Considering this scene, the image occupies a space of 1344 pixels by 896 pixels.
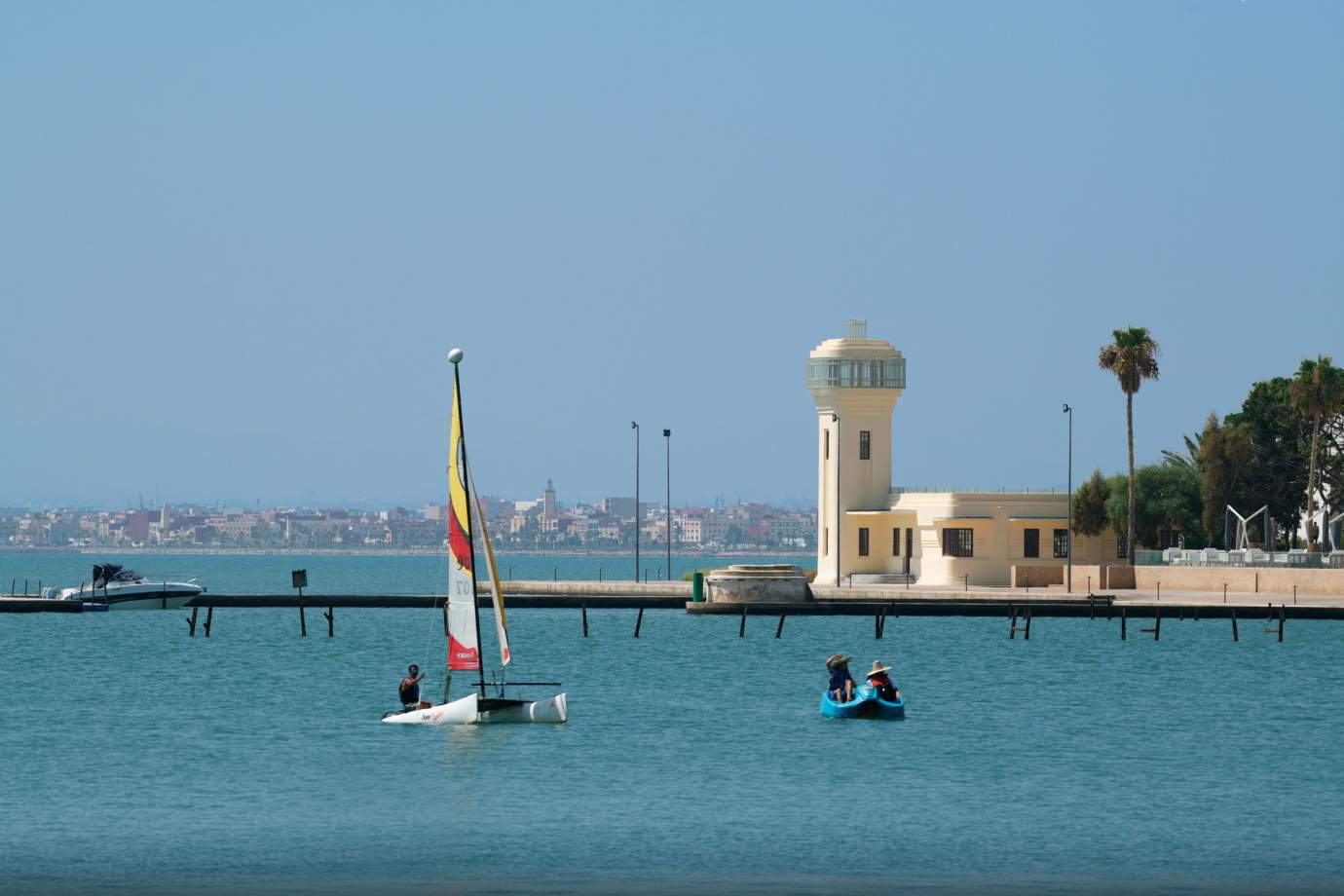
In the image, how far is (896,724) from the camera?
5944 centimetres

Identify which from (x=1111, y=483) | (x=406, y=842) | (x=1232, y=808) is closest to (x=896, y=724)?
(x=1232, y=808)

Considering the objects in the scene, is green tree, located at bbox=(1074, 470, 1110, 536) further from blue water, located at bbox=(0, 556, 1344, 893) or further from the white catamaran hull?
the white catamaran hull

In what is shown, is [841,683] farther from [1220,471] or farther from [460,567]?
[1220,471]

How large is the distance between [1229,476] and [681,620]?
32.6 meters

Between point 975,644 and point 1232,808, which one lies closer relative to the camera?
point 1232,808

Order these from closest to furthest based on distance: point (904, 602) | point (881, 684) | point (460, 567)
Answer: point (460, 567) → point (881, 684) → point (904, 602)

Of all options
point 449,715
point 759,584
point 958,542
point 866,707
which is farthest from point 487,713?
point 958,542

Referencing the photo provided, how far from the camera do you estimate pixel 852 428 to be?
116 m

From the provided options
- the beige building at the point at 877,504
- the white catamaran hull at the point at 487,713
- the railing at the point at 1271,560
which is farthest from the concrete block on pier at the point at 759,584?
the white catamaran hull at the point at 487,713

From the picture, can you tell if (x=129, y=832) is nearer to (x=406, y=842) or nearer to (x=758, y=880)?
(x=406, y=842)

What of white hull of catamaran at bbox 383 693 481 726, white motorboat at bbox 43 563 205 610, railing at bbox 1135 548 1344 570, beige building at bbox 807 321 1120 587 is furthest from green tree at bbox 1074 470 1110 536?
white hull of catamaran at bbox 383 693 481 726

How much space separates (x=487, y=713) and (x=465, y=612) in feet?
11.8

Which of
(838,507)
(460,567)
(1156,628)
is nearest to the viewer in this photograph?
(460,567)

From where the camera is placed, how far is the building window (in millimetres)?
112188
